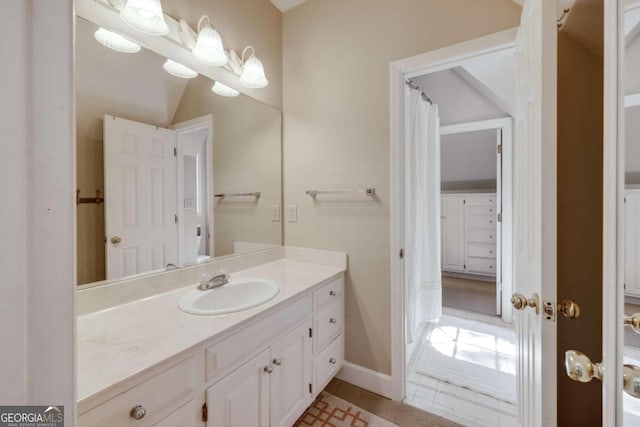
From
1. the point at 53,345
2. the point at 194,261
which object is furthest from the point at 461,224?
the point at 53,345

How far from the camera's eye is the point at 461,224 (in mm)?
4031

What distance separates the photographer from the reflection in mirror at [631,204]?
0.48m

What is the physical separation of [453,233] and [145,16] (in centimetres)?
419

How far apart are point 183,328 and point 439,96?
3.28 meters

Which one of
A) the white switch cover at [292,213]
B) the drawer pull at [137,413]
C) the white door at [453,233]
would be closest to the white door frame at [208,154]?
the white switch cover at [292,213]

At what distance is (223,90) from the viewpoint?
1.63 meters

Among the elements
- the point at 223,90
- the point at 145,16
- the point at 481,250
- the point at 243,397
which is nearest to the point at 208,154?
the point at 223,90

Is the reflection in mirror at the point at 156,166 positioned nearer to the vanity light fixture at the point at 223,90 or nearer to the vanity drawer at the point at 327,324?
the vanity light fixture at the point at 223,90

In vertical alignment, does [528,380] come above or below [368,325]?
above

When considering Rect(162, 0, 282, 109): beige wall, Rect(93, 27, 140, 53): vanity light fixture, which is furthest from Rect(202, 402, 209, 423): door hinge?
Rect(162, 0, 282, 109): beige wall

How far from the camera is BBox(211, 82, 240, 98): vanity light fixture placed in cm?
159

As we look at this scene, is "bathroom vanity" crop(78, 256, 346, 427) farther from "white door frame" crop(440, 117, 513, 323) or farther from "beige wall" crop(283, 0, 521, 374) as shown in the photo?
"white door frame" crop(440, 117, 513, 323)

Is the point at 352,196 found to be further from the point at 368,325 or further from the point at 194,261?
the point at 194,261

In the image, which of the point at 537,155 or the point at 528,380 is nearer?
the point at 537,155
